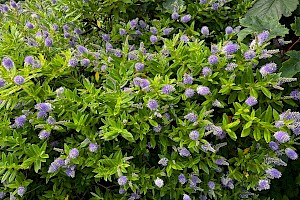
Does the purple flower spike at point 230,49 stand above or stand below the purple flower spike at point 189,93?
above

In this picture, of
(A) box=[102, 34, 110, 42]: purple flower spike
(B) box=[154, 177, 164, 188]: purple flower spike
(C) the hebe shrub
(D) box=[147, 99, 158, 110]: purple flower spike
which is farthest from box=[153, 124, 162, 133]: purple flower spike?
(A) box=[102, 34, 110, 42]: purple flower spike

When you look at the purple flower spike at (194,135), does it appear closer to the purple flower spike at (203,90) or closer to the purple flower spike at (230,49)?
the purple flower spike at (203,90)

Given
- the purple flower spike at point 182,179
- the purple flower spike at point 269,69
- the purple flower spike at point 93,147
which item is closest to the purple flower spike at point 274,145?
the purple flower spike at point 269,69

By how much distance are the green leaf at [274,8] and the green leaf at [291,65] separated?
0.26 m

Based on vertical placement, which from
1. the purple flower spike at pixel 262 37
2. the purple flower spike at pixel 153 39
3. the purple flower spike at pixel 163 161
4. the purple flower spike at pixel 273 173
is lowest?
the purple flower spike at pixel 273 173

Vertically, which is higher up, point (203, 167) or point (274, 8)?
point (274, 8)

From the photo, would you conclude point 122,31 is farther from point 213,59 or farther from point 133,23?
point 213,59

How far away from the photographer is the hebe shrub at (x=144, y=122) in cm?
187

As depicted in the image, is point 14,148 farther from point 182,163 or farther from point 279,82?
point 279,82

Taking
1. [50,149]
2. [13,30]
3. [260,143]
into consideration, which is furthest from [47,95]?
[260,143]

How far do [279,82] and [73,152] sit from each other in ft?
3.33

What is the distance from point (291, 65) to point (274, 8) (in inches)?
16.5

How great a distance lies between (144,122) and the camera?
6.18 feet

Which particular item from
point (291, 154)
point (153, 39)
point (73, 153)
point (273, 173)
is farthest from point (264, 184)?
point (153, 39)
